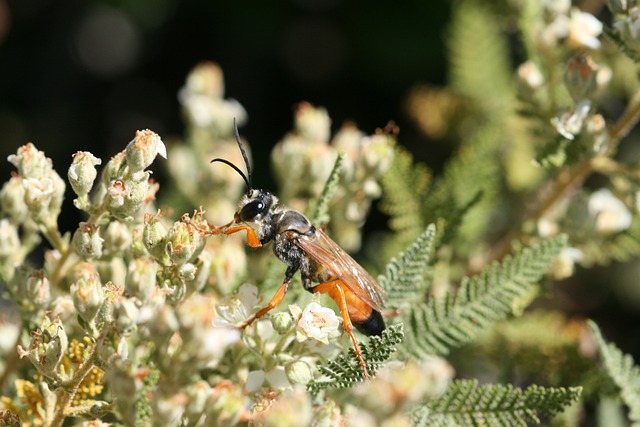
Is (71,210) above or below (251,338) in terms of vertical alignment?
above

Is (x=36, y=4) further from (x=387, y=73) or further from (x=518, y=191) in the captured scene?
(x=518, y=191)

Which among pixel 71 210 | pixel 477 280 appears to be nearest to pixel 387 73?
pixel 71 210

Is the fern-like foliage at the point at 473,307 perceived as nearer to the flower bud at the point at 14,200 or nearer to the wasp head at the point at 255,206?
the wasp head at the point at 255,206

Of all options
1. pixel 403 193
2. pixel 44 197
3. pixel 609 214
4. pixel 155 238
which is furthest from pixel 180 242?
pixel 609 214

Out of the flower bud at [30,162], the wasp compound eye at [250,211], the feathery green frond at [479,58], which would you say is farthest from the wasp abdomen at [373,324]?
the feathery green frond at [479,58]

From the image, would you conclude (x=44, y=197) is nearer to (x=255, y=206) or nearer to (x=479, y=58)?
(x=255, y=206)

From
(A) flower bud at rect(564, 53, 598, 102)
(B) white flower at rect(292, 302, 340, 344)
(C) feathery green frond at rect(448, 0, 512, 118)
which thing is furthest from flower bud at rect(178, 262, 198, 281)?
(C) feathery green frond at rect(448, 0, 512, 118)
